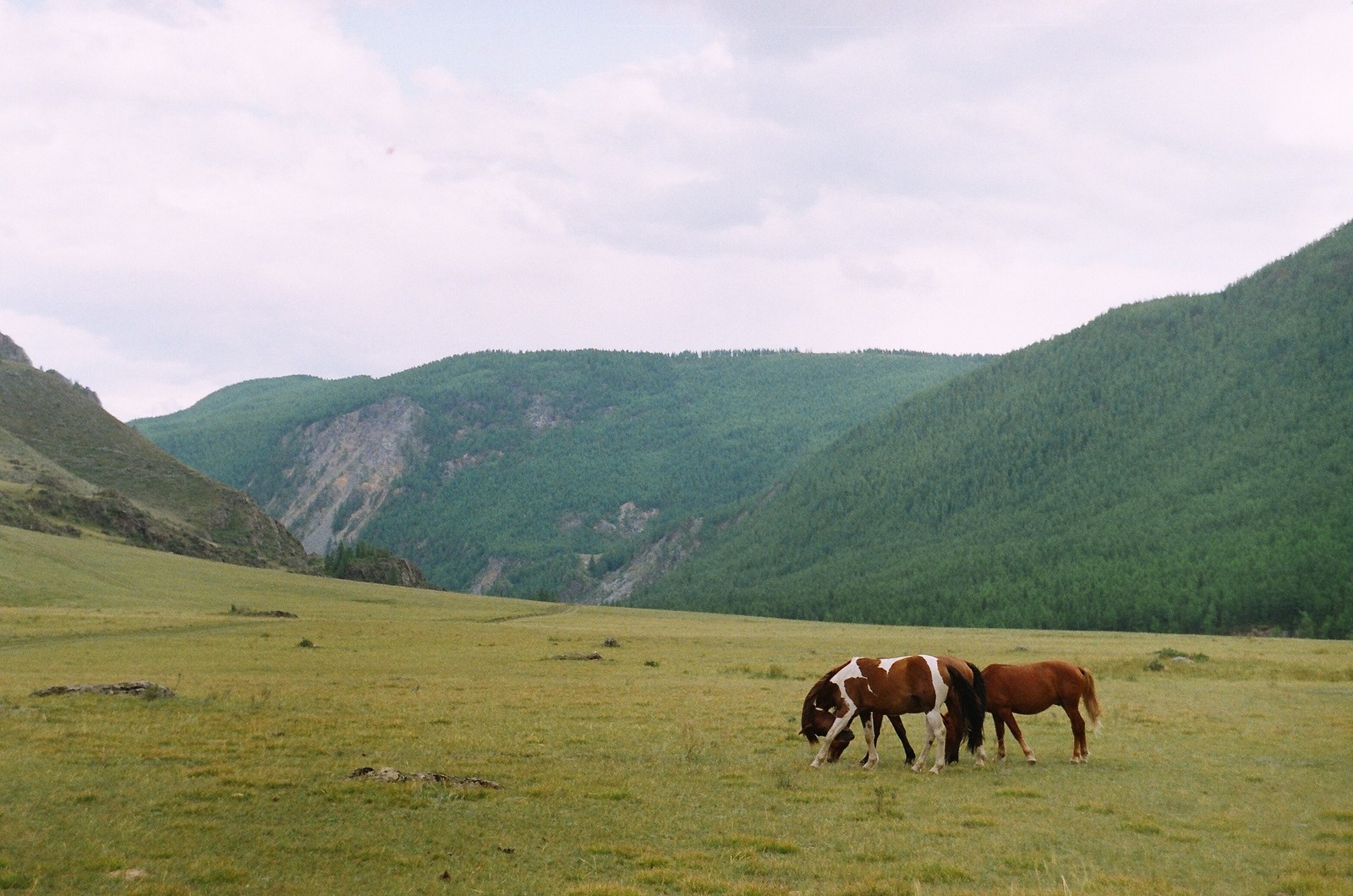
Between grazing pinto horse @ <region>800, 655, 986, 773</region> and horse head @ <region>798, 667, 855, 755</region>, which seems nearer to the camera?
grazing pinto horse @ <region>800, 655, 986, 773</region>

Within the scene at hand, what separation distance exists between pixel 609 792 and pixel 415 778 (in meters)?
3.65

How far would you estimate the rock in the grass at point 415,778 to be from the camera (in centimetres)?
1806

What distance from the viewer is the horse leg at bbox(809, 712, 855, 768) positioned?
72.6 ft

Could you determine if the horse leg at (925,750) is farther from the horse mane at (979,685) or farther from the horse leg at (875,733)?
the horse mane at (979,685)

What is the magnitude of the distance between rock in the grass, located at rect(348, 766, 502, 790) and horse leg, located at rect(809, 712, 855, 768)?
25.1 feet

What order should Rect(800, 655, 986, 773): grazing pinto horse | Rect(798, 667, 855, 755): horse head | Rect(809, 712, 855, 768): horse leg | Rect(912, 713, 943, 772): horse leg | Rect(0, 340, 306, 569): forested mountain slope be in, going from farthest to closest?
A: 1. Rect(0, 340, 306, 569): forested mountain slope
2. Rect(798, 667, 855, 755): horse head
3. Rect(809, 712, 855, 768): horse leg
4. Rect(800, 655, 986, 773): grazing pinto horse
5. Rect(912, 713, 943, 772): horse leg

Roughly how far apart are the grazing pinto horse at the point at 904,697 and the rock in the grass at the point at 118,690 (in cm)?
1908

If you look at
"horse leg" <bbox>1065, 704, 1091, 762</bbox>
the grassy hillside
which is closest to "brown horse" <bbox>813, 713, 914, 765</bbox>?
"horse leg" <bbox>1065, 704, 1091, 762</bbox>

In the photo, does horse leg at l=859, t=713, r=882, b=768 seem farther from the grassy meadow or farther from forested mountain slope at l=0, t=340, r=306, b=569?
forested mountain slope at l=0, t=340, r=306, b=569

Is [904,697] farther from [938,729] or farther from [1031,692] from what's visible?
[1031,692]

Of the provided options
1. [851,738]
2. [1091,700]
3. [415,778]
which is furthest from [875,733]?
[415,778]

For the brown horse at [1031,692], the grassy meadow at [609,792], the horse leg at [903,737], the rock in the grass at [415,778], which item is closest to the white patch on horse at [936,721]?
the horse leg at [903,737]

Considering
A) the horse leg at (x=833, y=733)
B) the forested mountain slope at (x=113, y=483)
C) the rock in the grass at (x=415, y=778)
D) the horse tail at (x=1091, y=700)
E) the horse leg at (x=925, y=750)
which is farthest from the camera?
the forested mountain slope at (x=113, y=483)

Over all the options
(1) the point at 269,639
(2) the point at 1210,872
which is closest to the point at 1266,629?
(1) the point at 269,639
